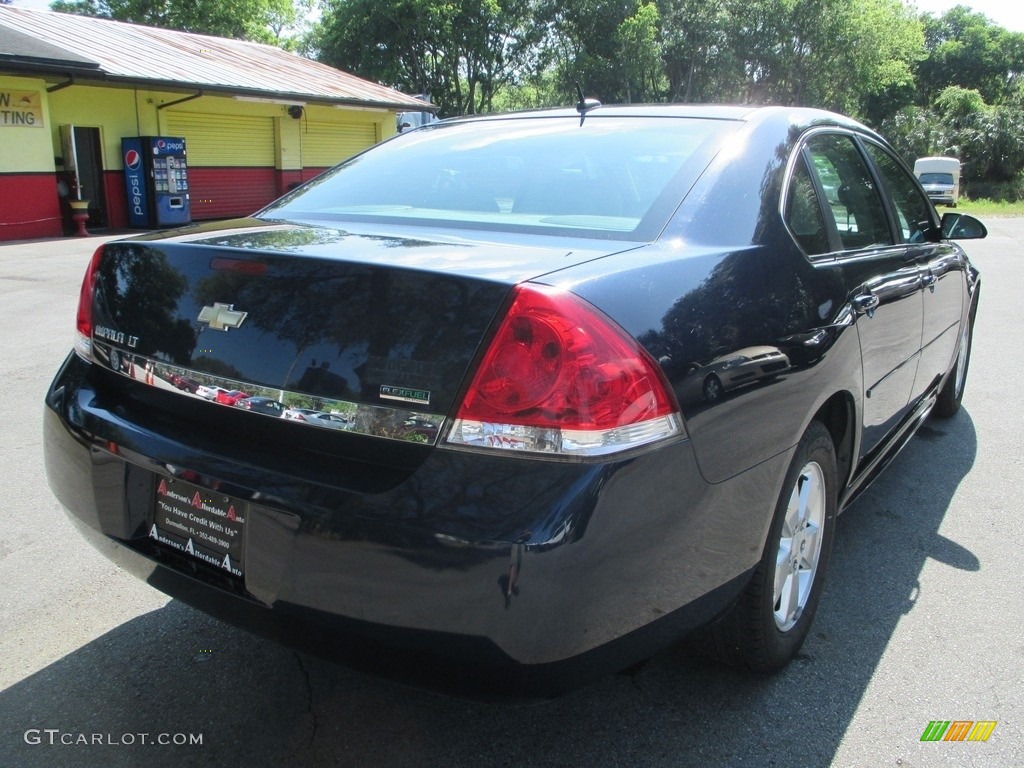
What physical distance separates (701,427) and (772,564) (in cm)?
63

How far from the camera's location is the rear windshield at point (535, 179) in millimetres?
2430

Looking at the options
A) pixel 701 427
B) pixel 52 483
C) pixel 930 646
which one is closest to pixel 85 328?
pixel 52 483

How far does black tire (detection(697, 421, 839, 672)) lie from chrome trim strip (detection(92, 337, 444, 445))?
1.02 meters

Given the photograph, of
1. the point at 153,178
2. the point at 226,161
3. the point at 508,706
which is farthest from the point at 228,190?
the point at 508,706

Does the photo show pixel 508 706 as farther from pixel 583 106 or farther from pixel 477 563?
pixel 583 106

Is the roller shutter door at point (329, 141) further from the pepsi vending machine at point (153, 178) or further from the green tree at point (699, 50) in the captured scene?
the green tree at point (699, 50)

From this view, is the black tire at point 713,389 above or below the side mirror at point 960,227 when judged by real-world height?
below

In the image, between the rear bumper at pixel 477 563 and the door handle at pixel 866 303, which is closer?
the rear bumper at pixel 477 563

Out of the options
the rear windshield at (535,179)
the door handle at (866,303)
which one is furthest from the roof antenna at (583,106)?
the door handle at (866,303)

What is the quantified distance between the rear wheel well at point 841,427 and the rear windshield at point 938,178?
30.1 meters

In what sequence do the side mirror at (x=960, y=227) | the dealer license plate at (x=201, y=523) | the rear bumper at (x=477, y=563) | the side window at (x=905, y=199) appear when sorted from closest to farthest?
the rear bumper at (x=477, y=563), the dealer license plate at (x=201, y=523), the side window at (x=905, y=199), the side mirror at (x=960, y=227)

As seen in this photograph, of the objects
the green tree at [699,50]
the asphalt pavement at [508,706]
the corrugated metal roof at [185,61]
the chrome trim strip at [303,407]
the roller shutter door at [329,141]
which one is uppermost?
the green tree at [699,50]

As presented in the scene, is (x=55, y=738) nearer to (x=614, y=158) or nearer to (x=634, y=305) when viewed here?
(x=634, y=305)

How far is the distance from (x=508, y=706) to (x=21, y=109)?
16.8 m
